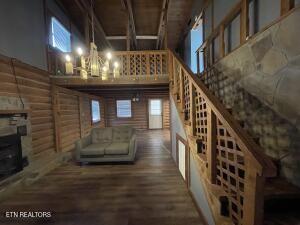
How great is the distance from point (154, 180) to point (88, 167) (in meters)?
1.74

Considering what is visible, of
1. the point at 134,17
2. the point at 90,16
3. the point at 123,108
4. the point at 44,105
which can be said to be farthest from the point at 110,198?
the point at 123,108

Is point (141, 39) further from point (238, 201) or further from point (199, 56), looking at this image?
point (238, 201)

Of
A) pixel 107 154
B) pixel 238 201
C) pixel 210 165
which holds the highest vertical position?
pixel 210 165

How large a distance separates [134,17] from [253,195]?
22.5 ft

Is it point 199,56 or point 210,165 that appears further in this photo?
point 199,56

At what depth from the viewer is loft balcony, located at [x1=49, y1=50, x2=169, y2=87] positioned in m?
4.59

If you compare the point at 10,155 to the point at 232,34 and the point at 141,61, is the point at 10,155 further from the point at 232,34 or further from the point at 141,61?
the point at 232,34

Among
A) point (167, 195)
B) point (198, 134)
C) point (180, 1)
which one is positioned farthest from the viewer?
point (180, 1)

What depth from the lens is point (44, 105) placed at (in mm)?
4285

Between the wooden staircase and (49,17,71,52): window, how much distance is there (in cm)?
449

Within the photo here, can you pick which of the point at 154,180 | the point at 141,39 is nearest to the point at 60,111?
the point at 154,180

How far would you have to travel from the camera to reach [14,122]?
10.2 feet

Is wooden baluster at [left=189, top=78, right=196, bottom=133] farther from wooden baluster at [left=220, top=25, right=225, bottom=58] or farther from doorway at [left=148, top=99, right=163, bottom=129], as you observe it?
doorway at [left=148, top=99, right=163, bottom=129]

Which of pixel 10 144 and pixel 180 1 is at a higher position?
pixel 180 1
